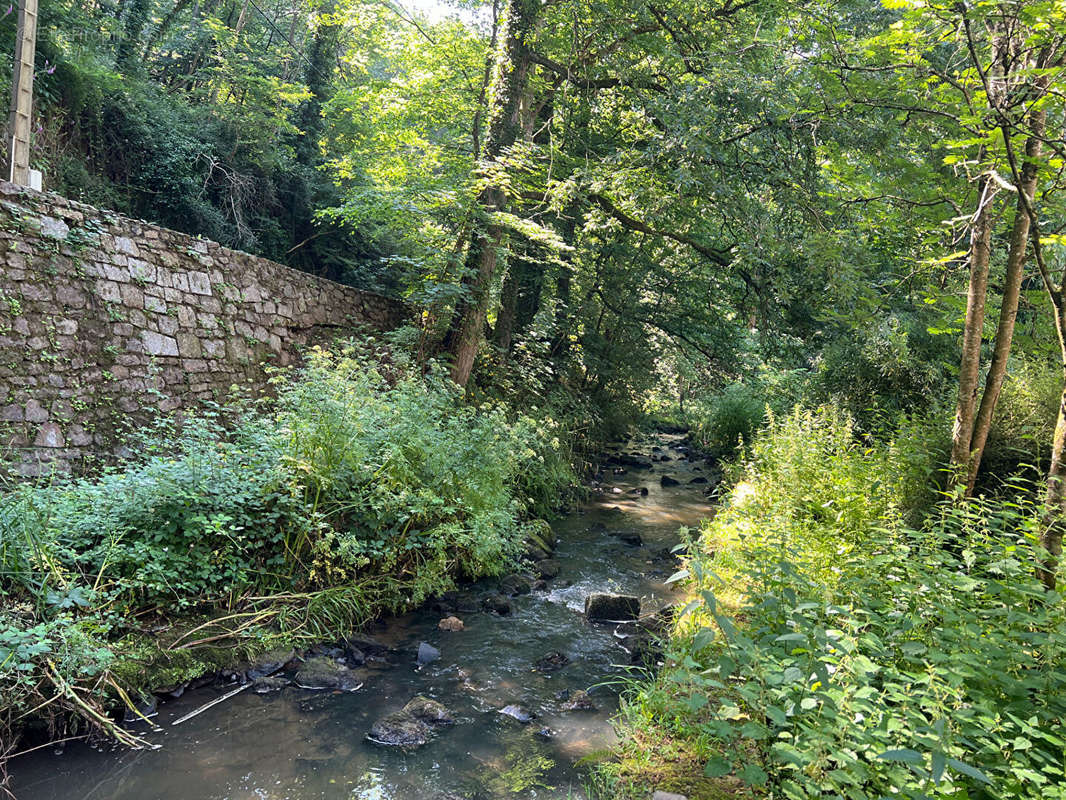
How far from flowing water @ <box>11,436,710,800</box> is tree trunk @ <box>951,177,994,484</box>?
9.48 ft

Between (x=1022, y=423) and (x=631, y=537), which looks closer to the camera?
(x=1022, y=423)

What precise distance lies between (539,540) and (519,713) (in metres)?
3.62

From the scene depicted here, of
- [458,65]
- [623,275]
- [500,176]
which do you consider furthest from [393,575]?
[458,65]

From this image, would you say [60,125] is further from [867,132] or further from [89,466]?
[867,132]

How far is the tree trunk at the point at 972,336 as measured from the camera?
4.45 meters

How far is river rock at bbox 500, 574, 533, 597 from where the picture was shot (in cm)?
638

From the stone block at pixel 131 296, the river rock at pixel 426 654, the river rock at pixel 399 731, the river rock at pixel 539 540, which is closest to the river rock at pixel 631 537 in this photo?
the river rock at pixel 539 540

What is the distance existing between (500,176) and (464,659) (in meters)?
6.08

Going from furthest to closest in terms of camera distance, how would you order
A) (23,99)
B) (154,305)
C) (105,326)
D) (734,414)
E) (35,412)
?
(734,414) < (154,305) < (23,99) < (105,326) < (35,412)

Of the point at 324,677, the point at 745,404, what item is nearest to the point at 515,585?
the point at 324,677

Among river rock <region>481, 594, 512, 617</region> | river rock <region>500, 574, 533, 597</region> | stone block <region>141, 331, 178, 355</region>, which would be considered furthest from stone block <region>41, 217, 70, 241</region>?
river rock <region>500, 574, 533, 597</region>

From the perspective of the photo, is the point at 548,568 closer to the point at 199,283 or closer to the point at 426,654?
the point at 426,654

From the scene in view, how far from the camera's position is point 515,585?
255 inches

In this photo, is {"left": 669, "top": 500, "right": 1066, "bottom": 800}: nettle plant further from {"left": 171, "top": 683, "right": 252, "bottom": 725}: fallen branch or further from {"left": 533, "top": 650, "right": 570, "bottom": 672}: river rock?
{"left": 171, "top": 683, "right": 252, "bottom": 725}: fallen branch
